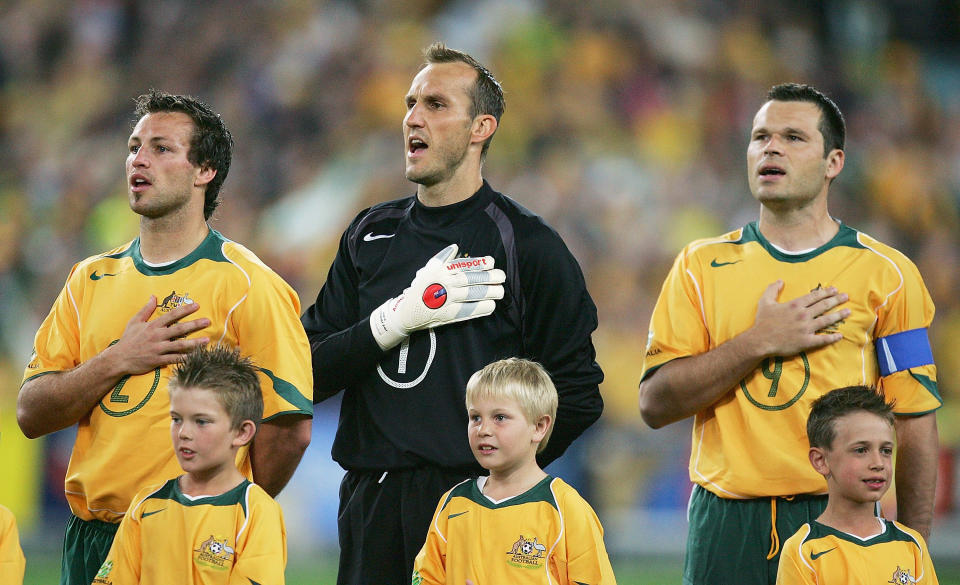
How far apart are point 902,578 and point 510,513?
3.80 feet

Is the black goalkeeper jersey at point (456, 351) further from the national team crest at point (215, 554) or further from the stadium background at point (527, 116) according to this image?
the stadium background at point (527, 116)

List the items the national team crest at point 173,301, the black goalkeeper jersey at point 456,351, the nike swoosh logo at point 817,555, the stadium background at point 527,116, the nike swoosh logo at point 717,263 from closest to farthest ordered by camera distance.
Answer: the nike swoosh logo at point 817,555
the national team crest at point 173,301
the black goalkeeper jersey at point 456,351
the nike swoosh logo at point 717,263
the stadium background at point 527,116

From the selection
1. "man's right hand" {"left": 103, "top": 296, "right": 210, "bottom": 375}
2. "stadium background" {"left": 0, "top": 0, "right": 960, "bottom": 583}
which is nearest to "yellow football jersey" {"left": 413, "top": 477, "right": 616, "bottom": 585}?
"man's right hand" {"left": 103, "top": 296, "right": 210, "bottom": 375}

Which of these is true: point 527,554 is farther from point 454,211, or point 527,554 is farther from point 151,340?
point 151,340

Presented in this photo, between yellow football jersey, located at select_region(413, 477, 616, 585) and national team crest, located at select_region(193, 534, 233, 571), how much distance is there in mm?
569

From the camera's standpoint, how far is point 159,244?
11.8ft

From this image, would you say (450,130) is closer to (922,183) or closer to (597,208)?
(597,208)

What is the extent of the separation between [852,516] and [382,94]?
9440 millimetres

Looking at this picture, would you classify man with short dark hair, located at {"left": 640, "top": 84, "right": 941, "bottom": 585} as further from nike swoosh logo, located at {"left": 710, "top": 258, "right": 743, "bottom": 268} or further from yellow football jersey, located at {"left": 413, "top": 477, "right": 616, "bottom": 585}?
yellow football jersey, located at {"left": 413, "top": 477, "right": 616, "bottom": 585}

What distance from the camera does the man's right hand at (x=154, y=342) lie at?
132 inches

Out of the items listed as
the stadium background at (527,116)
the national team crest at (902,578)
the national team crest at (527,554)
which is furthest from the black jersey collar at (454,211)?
the stadium background at (527,116)

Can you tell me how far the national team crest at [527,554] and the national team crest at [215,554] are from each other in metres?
0.81

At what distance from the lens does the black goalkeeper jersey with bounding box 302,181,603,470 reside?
3592 millimetres

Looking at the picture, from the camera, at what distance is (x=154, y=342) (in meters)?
3.37
